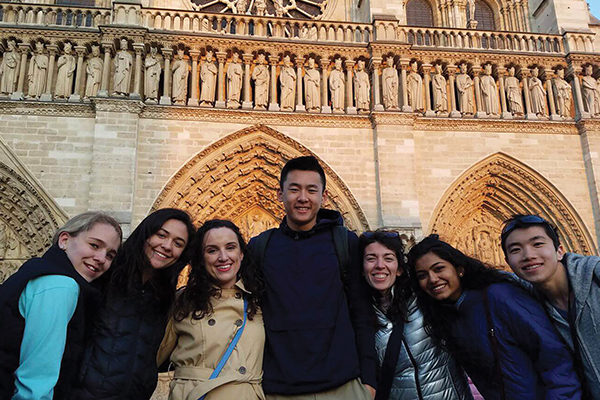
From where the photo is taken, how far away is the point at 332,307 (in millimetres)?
2135

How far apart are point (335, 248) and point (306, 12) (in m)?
11.0

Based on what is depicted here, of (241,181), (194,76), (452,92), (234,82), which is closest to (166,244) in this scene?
(241,181)

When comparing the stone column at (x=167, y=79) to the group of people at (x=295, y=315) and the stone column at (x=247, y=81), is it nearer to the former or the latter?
the stone column at (x=247, y=81)

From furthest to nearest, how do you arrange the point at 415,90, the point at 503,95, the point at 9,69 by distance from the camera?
the point at 503,95 → the point at 415,90 → the point at 9,69

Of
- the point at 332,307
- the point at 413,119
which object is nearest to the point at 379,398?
the point at 332,307

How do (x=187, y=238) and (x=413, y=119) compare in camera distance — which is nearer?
(x=187, y=238)

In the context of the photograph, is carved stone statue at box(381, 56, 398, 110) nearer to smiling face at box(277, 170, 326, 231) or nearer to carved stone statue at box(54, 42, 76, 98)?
carved stone statue at box(54, 42, 76, 98)

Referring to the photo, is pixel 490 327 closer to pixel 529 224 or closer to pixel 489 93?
pixel 529 224

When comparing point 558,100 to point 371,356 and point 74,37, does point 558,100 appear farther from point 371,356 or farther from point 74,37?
point 74,37

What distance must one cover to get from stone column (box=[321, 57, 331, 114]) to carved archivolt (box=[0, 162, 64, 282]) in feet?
18.5

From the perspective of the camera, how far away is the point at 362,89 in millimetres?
9398

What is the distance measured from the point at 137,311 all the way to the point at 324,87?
8044 millimetres

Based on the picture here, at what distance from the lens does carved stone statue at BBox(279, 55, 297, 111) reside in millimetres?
9172

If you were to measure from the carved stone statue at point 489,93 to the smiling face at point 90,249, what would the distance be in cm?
948
